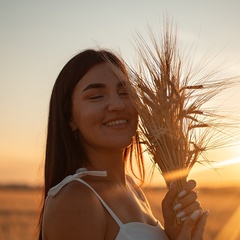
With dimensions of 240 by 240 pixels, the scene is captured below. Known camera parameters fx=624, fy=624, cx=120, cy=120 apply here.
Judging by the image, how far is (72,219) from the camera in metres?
2.91

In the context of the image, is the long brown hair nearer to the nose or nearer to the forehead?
the forehead

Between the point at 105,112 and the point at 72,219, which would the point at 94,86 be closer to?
the point at 105,112

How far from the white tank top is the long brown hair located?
0.15 metres

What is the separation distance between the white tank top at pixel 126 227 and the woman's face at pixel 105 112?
191 mm

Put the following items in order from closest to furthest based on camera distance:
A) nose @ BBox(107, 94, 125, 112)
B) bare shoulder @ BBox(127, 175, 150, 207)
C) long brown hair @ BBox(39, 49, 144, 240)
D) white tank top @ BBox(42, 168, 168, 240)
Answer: white tank top @ BBox(42, 168, 168, 240) → nose @ BBox(107, 94, 125, 112) → long brown hair @ BBox(39, 49, 144, 240) → bare shoulder @ BBox(127, 175, 150, 207)

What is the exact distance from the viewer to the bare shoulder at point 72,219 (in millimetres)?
2900

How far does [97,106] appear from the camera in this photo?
10.4 ft

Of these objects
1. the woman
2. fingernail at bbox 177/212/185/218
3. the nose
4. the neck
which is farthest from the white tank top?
the nose

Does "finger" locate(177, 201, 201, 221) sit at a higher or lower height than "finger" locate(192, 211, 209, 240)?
higher

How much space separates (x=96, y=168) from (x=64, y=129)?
10.9 inches

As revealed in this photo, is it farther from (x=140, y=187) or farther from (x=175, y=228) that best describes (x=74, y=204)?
(x=140, y=187)

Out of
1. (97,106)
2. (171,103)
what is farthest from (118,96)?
(171,103)

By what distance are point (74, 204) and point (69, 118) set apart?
63 cm

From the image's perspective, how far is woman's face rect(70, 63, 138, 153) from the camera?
317 cm
